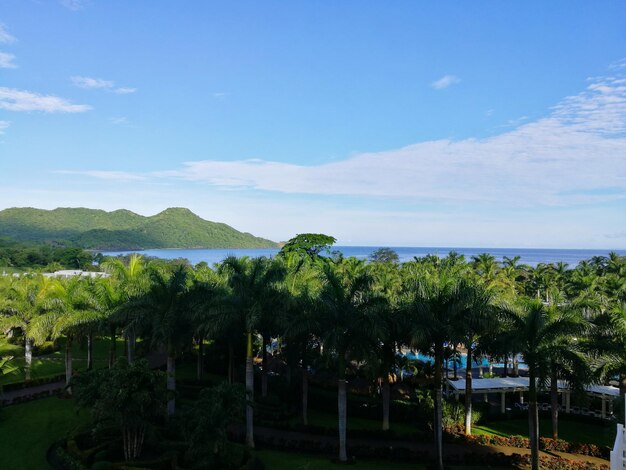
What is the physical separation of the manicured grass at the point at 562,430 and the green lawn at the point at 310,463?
6.77m

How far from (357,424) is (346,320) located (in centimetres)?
981

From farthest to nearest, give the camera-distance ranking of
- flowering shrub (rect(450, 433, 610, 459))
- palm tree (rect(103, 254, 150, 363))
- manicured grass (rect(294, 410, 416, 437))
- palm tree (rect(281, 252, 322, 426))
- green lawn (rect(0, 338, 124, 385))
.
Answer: green lawn (rect(0, 338, 124, 385)) < palm tree (rect(103, 254, 150, 363)) < manicured grass (rect(294, 410, 416, 437)) < flowering shrub (rect(450, 433, 610, 459)) < palm tree (rect(281, 252, 322, 426))

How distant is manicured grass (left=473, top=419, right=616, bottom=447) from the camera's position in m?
27.1

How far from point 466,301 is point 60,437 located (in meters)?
21.3

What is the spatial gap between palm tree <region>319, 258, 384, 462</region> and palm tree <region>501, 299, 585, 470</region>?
6.36m

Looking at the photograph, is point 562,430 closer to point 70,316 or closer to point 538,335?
point 538,335

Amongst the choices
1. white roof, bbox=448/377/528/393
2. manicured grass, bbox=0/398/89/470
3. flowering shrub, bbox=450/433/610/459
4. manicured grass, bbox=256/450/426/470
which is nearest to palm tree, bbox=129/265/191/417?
manicured grass, bbox=0/398/89/470

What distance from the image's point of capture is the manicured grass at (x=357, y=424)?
27.4 metres

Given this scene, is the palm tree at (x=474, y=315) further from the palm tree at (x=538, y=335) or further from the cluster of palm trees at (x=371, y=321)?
the palm tree at (x=538, y=335)

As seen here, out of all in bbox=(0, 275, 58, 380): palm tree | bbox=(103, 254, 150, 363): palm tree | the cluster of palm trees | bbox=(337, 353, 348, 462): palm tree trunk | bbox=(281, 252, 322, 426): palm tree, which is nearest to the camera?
the cluster of palm trees

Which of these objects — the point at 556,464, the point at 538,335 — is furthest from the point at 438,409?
the point at 556,464

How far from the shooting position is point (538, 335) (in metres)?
20.8

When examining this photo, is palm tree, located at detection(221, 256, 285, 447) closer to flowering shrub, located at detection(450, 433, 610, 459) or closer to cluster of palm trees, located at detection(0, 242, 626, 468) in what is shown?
cluster of palm trees, located at detection(0, 242, 626, 468)

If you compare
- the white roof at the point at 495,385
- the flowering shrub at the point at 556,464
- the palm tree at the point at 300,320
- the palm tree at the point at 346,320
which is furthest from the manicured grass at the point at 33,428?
the white roof at the point at 495,385
